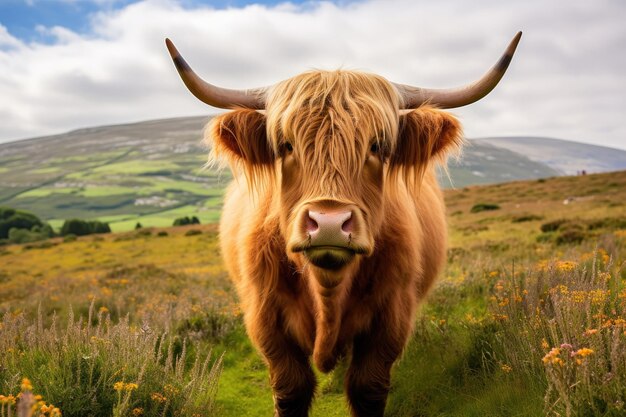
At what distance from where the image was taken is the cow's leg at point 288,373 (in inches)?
140

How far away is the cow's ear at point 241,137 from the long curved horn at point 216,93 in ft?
0.70

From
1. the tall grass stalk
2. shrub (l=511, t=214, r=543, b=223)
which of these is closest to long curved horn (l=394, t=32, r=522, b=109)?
the tall grass stalk

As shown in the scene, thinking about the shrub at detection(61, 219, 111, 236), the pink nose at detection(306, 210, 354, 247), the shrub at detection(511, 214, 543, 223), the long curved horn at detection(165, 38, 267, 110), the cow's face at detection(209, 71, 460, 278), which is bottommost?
the shrub at detection(61, 219, 111, 236)

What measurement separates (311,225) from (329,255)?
0.17 metres

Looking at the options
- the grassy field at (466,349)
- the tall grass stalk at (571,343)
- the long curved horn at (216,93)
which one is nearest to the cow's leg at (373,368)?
the grassy field at (466,349)

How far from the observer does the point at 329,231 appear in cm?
245

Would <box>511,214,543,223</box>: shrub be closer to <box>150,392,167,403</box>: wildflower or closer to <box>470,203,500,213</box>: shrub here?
<box>470,203,500,213</box>: shrub

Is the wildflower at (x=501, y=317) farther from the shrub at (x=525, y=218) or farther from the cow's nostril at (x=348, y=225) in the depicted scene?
the shrub at (x=525, y=218)

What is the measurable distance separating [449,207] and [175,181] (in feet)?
482

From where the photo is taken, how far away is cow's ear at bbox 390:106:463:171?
321cm

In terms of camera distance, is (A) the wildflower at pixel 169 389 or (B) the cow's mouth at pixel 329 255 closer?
(B) the cow's mouth at pixel 329 255

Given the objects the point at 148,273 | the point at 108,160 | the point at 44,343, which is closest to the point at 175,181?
the point at 108,160

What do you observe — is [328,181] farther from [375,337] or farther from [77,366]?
[77,366]

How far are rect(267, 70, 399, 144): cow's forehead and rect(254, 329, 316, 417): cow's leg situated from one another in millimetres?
1400
